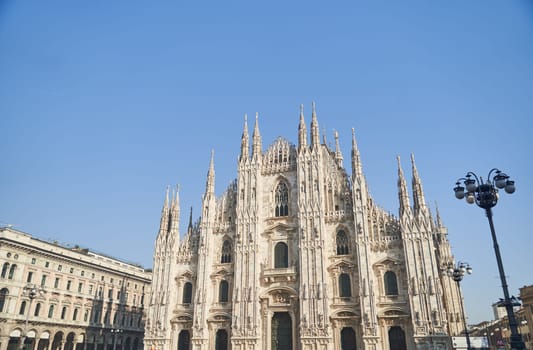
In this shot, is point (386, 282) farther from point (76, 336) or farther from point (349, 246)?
point (76, 336)

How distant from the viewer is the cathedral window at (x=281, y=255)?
121 ft

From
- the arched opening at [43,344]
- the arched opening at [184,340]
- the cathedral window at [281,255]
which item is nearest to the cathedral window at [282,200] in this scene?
the cathedral window at [281,255]

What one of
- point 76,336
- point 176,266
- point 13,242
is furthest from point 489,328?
point 13,242

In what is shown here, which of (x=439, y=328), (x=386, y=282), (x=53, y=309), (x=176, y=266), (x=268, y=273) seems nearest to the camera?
(x=439, y=328)

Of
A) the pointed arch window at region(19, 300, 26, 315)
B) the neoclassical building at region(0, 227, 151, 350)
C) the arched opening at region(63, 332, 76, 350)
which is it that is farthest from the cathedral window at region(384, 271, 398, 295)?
the arched opening at region(63, 332, 76, 350)

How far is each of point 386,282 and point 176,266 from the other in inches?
772

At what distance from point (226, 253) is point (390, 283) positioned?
15.3 metres

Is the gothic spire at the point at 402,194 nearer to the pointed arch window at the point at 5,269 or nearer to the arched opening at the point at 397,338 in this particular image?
the arched opening at the point at 397,338

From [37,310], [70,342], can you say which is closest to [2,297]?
[37,310]

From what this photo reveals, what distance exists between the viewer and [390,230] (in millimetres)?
34656

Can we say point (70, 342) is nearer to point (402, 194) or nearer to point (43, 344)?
point (43, 344)

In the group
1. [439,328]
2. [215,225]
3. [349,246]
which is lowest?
[439,328]

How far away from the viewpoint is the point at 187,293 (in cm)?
3884

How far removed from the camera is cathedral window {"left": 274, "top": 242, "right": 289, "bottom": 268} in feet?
121
